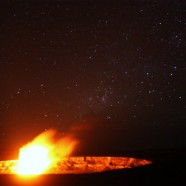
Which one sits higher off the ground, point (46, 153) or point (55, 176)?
point (46, 153)

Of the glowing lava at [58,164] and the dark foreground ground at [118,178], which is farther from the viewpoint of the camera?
the glowing lava at [58,164]

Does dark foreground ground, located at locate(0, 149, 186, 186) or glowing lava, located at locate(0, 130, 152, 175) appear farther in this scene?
glowing lava, located at locate(0, 130, 152, 175)

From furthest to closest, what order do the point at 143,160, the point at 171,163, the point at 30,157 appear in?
1. the point at 30,157
2. the point at 143,160
3. the point at 171,163

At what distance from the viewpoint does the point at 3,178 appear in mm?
8219

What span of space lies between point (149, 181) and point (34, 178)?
2672 millimetres

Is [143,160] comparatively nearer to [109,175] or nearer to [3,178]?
[109,175]

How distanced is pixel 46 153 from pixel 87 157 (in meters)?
2.78

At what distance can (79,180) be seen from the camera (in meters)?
7.93

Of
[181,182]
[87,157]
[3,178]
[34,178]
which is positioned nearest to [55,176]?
[34,178]

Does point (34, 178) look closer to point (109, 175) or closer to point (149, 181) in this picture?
point (109, 175)

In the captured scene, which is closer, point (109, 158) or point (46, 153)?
point (109, 158)

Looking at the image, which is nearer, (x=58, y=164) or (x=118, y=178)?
(x=118, y=178)

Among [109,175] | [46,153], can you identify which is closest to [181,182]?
[109,175]

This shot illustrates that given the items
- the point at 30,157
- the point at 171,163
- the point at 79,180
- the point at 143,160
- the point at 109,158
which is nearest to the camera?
the point at 79,180
